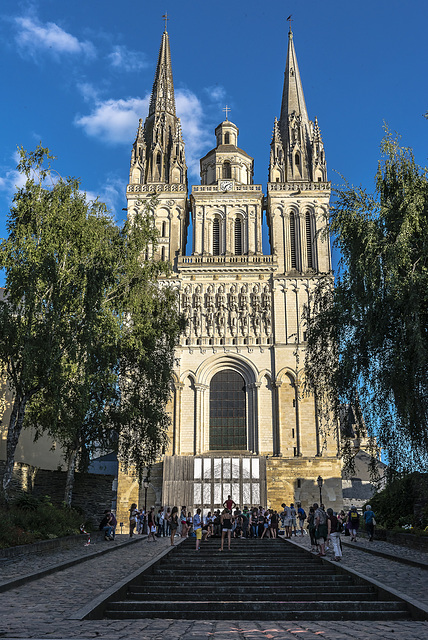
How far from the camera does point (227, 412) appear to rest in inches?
1398

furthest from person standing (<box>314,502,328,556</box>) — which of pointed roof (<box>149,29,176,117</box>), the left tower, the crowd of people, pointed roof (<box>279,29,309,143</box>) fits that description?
pointed roof (<box>149,29,176,117</box>)

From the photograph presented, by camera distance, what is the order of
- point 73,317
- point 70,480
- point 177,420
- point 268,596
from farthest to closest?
point 177,420 < point 70,480 < point 73,317 < point 268,596

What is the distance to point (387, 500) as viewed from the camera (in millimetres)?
22812

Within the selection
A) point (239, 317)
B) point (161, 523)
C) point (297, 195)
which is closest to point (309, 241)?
point (297, 195)

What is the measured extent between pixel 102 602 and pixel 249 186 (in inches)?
1380

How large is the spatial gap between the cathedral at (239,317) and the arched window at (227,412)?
0.06 meters

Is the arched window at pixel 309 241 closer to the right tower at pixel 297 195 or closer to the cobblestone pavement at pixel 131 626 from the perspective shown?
the right tower at pixel 297 195

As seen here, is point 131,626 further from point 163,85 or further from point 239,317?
point 163,85

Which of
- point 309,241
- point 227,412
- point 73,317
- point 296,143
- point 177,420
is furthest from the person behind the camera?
point 296,143

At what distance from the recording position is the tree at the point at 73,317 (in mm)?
17125

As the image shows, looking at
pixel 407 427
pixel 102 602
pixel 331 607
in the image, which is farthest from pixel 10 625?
pixel 407 427

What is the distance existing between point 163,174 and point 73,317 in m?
25.1

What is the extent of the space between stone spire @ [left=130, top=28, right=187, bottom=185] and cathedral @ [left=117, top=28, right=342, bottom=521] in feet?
0.32

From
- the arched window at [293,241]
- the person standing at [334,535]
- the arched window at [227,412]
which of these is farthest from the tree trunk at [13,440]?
the arched window at [293,241]
